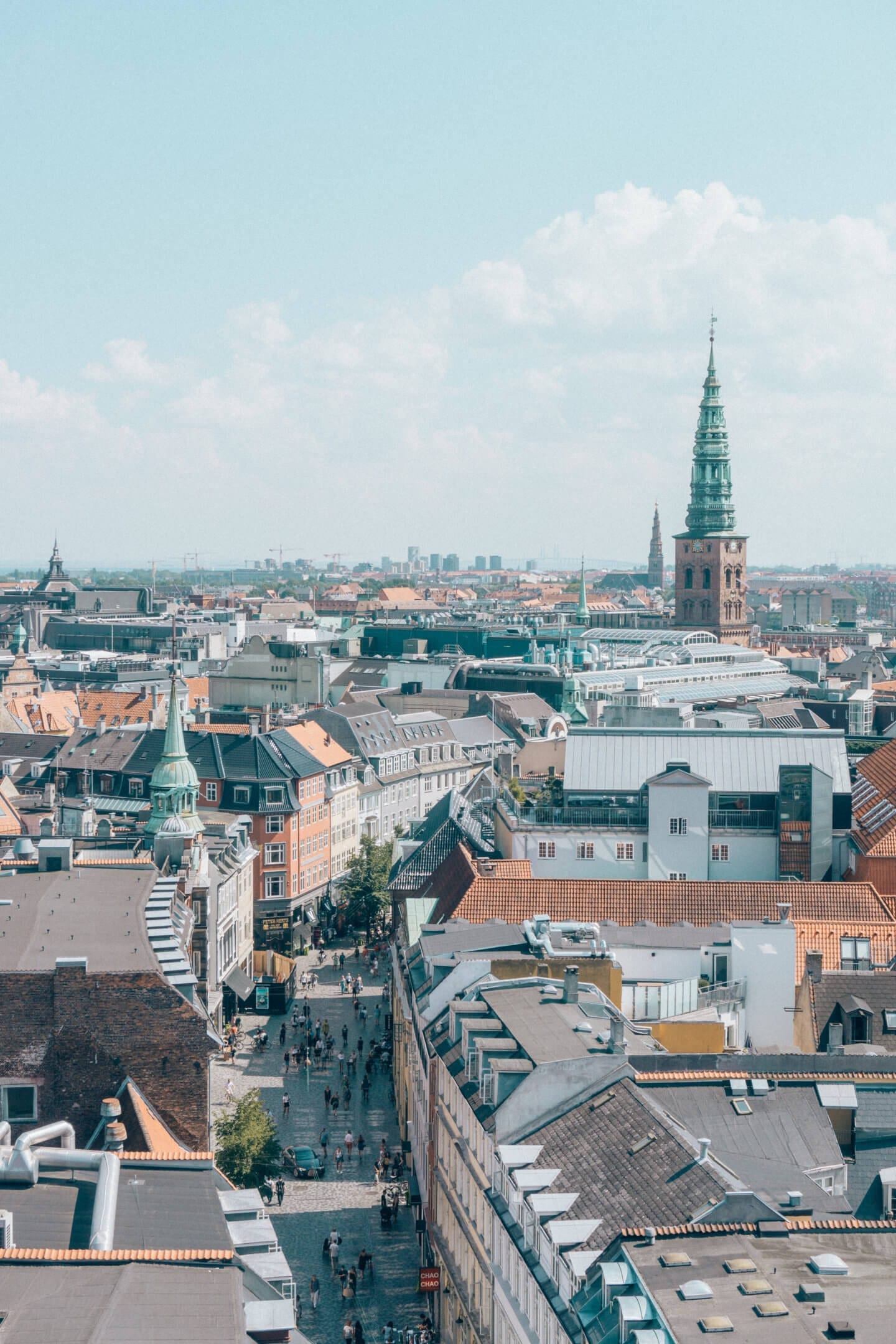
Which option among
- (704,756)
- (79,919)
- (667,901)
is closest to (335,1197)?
(667,901)

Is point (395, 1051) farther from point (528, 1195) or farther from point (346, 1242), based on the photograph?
point (528, 1195)

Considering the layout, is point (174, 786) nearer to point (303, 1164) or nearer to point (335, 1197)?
point (303, 1164)

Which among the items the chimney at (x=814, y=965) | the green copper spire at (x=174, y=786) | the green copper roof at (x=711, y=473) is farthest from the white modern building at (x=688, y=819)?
the green copper roof at (x=711, y=473)

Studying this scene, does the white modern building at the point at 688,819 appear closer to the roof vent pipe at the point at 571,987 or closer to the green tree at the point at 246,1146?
the green tree at the point at 246,1146

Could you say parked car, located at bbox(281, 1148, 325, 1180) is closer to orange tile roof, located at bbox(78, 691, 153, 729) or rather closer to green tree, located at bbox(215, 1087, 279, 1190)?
green tree, located at bbox(215, 1087, 279, 1190)

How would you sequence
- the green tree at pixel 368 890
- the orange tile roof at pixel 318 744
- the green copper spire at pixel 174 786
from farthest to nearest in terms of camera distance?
1. the orange tile roof at pixel 318 744
2. the green tree at pixel 368 890
3. the green copper spire at pixel 174 786

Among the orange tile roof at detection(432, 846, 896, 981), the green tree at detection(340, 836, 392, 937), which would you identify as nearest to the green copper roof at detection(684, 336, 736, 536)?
the green tree at detection(340, 836, 392, 937)
